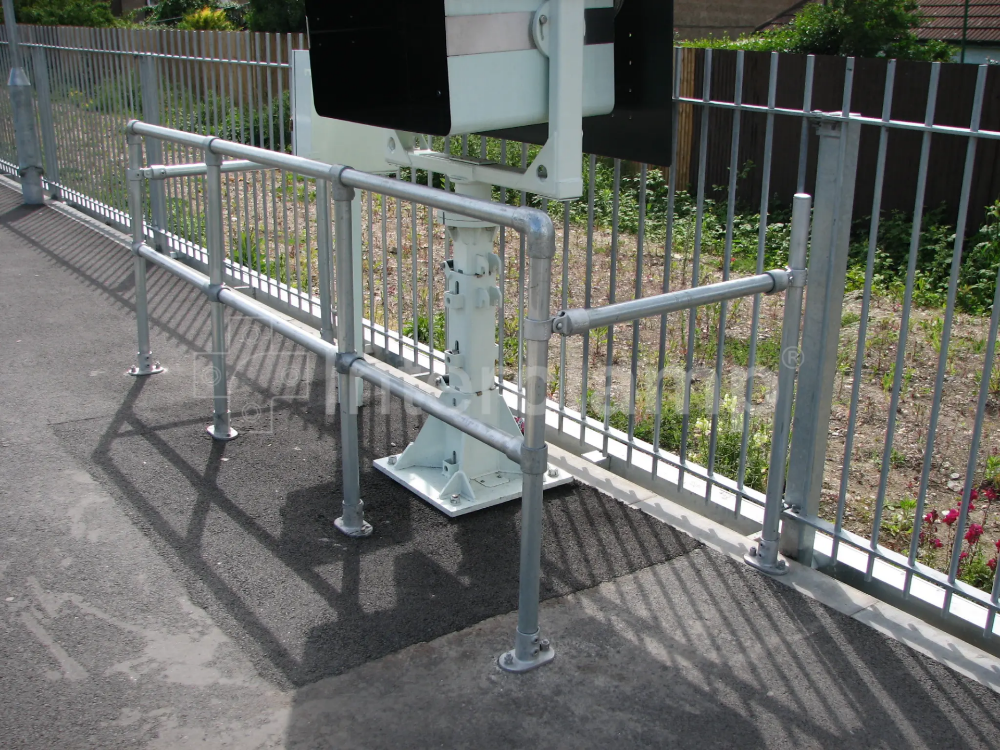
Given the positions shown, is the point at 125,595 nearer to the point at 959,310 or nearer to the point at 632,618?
the point at 632,618

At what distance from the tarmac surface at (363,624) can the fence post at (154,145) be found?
334 centimetres

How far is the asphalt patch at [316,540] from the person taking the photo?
3135mm

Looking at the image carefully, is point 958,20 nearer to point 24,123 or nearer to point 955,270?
point 24,123

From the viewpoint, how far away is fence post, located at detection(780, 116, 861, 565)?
317 cm

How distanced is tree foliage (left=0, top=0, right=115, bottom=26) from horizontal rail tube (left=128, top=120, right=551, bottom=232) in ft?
82.6

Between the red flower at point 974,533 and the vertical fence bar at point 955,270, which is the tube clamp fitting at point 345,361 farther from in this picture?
the red flower at point 974,533

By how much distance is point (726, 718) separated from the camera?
2742 millimetres

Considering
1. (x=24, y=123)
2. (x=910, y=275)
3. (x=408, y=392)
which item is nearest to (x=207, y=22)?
(x=24, y=123)

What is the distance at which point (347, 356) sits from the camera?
3.47m

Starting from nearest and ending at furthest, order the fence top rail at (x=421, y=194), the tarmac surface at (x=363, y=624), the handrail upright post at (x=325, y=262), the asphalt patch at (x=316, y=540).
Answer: the fence top rail at (x=421, y=194), the tarmac surface at (x=363, y=624), the asphalt patch at (x=316, y=540), the handrail upright post at (x=325, y=262)

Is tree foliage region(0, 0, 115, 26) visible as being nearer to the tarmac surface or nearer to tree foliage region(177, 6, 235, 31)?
tree foliage region(177, 6, 235, 31)

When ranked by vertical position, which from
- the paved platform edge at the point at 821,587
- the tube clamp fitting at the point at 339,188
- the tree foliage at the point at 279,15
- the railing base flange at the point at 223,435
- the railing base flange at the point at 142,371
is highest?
the tree foliage at the point at 279,15

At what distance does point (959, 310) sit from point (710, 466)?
14.3 ft

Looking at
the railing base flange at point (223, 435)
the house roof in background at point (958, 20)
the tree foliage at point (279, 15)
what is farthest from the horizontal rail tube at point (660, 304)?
the tree foliage at point (279, 15)
